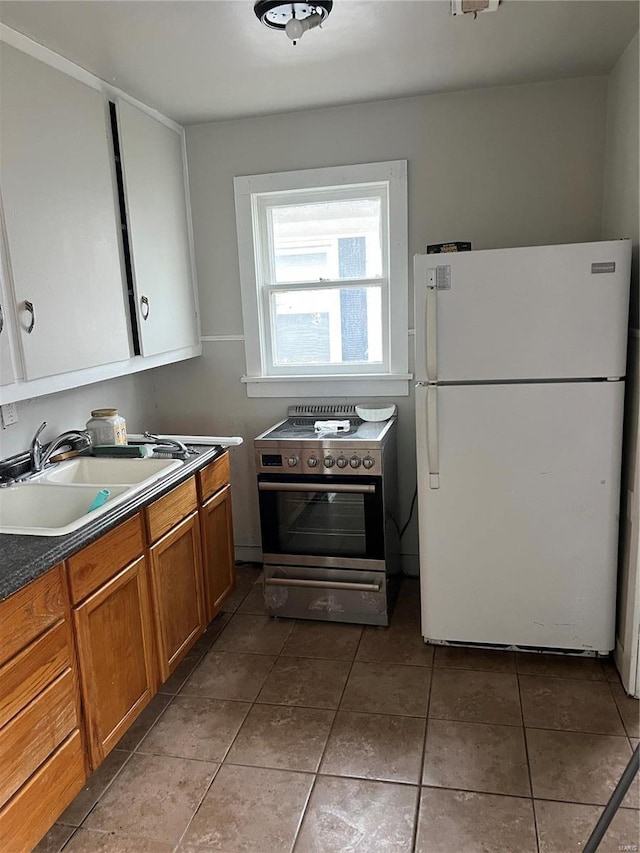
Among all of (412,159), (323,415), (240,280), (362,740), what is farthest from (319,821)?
(412,159)

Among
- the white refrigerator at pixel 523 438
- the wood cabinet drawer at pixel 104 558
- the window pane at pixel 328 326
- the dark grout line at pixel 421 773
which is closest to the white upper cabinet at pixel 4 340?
the wood cabinet drawer at pixel 104 558

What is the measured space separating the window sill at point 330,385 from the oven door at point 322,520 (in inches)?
24.4

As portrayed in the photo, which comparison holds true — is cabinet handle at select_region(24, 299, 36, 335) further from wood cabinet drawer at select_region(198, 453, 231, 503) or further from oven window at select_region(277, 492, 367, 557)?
oven window at select_region(277, 492, 367, 557)

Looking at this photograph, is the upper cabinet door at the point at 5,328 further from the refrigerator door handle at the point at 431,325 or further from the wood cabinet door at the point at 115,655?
the refrigerator door handle at the point at 431,325

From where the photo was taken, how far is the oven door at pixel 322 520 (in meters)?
2.81

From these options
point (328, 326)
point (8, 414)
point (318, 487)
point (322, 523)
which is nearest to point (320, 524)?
point (322, 523)

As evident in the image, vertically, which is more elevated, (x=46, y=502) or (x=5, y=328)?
(x=5, y=328)

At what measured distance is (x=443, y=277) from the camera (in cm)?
240

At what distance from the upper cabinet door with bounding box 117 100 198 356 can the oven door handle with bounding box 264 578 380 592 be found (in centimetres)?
121

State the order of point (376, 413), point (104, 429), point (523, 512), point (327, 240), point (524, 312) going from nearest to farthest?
point (524, 312) → point (523, 512) → point (104, 429) → point (376, 413) → point (327, 240)

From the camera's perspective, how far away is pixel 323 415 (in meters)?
3.27

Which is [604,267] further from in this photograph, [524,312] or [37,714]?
[37,714]

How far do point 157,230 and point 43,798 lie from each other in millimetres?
2260

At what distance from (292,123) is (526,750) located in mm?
2883
